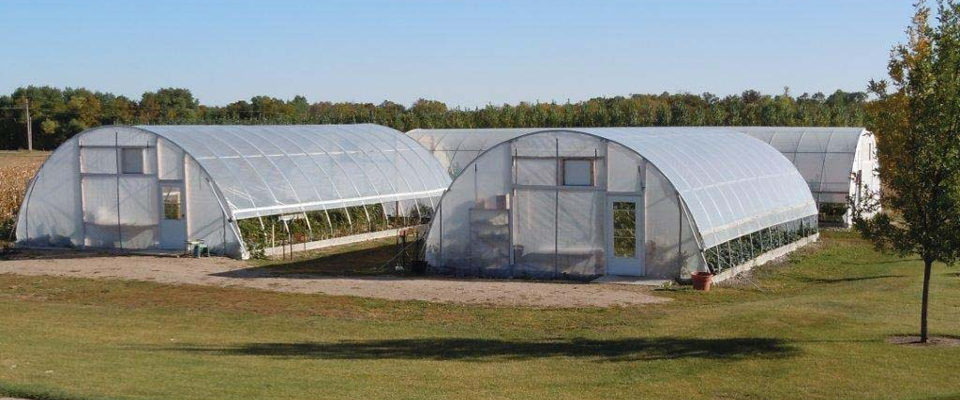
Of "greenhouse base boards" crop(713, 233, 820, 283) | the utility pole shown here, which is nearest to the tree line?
the utility pole

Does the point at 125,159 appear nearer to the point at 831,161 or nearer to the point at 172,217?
the point at 172,217

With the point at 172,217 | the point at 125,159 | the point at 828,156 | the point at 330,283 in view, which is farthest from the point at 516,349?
the point at 828,156

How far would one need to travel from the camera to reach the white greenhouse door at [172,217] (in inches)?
1332

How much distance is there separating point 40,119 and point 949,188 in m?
81.1

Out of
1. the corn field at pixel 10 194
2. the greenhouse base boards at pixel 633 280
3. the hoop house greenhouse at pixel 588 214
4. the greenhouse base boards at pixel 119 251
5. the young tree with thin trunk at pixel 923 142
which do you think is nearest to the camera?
the young tree with thin trunk at pixel 923 142

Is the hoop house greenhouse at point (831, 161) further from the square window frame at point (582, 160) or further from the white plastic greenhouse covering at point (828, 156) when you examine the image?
the square window frame at point (582, 160)

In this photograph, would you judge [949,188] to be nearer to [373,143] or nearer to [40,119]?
[373,143]

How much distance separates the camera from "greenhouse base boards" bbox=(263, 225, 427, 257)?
3372cm

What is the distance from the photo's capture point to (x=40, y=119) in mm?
84812

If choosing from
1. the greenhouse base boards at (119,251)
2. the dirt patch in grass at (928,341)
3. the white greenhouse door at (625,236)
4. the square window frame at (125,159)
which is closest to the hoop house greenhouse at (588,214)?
the white greenhouse door at (625,236)

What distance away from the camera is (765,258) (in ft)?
102

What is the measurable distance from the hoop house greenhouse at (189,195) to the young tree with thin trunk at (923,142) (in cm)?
2084

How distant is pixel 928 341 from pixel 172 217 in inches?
943

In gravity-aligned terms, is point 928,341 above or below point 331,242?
below
